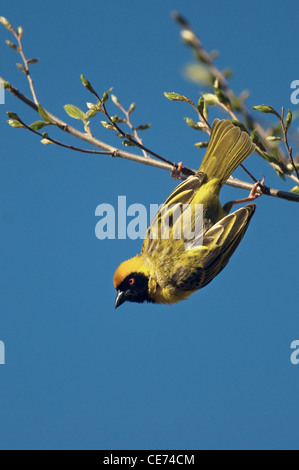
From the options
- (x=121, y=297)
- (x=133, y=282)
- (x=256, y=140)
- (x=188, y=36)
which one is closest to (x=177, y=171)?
(x=256, y=140)

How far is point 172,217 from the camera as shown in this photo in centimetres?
388

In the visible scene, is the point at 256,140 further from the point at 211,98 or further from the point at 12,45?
the point at 12,45

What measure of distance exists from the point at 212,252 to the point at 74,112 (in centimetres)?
148

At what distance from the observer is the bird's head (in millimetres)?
4168

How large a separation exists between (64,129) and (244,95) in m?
1.24

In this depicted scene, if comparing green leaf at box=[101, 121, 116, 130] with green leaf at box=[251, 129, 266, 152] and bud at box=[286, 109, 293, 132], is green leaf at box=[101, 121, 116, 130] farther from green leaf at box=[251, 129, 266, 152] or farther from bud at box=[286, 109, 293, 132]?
bud at box=[286, 109, 293, 132]

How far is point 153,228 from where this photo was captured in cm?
403

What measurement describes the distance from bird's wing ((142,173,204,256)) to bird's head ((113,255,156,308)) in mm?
176

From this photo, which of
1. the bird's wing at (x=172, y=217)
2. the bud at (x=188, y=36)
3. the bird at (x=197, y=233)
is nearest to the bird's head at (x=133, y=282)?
the bird at (x=197, y=233)

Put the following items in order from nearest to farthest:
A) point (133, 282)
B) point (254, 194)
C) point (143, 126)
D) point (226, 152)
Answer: point (143, 126)
point (254, 194)
point (226, 152)
point (133, 282)

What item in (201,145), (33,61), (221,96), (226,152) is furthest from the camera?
(226,152)

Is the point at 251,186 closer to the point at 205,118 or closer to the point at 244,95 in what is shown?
the point at 205,118

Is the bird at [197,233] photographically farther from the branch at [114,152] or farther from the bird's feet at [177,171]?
the branch at [114,152]

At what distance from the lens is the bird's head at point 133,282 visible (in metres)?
4.17
